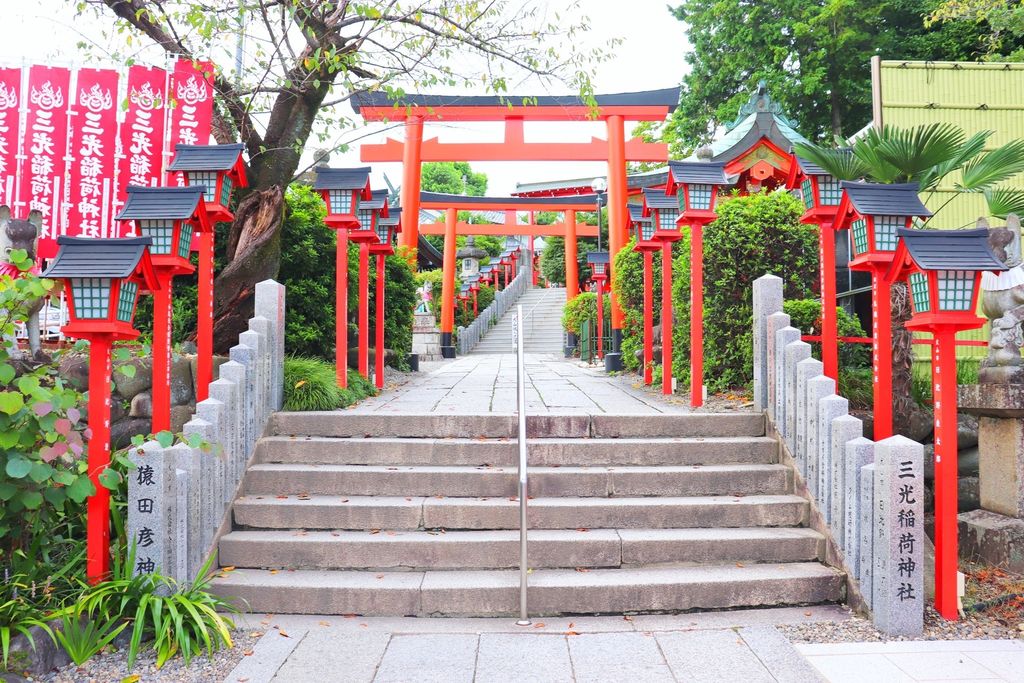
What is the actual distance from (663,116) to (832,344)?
11038 mm

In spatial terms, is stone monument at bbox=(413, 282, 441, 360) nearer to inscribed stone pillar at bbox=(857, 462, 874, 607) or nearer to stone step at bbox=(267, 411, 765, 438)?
stone step at bbox=(267, 411, 765, 438)

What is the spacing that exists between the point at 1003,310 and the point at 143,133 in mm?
7851

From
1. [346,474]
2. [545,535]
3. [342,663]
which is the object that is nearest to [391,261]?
[346,474]

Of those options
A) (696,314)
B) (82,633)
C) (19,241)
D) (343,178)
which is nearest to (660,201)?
(696,314)

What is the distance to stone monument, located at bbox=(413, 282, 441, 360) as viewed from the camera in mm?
20375

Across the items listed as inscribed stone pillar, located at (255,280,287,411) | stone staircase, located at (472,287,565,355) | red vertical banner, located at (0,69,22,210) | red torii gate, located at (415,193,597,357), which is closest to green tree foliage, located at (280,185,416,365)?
inscribed stone pillar, located at (255,280,287,411)

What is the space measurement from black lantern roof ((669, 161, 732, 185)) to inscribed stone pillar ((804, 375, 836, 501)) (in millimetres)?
2333

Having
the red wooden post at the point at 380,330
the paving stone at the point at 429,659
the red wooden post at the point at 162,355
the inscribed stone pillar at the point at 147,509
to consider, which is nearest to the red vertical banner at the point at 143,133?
the red wooden post at the point at 380,330

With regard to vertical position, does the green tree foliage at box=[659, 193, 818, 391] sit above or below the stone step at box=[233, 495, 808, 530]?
above

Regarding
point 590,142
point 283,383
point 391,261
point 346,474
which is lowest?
point 346,474

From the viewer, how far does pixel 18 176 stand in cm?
710

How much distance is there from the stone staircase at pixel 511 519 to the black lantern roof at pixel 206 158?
1941 millimetres

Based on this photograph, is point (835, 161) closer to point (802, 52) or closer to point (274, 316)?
point (274, 316)

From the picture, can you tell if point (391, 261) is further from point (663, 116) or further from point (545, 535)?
point (663, 116)
